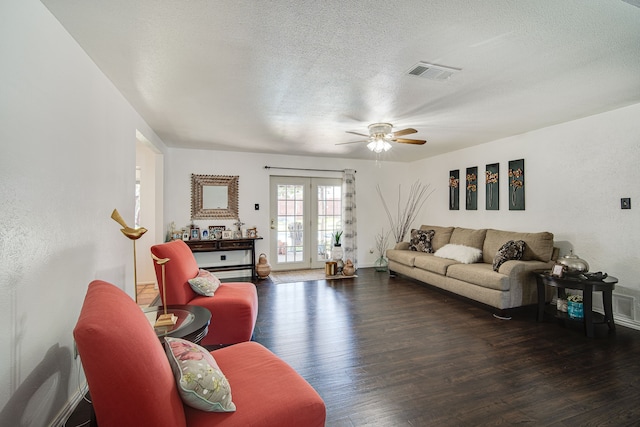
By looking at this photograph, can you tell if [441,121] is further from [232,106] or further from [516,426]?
[516,426]

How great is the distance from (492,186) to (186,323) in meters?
4.94

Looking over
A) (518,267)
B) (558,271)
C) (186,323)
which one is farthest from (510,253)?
(186,323)

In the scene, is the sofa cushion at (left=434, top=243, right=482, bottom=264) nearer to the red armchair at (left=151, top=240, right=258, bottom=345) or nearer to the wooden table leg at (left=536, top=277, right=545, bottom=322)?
the wooden table leg at (left=536, top=277, right=545, bottom=322)

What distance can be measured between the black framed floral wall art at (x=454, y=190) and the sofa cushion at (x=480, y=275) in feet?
4.86

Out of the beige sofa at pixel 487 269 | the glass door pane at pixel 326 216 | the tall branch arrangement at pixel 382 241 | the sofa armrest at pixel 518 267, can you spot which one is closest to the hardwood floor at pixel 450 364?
the beige sofa at pixel 487 269

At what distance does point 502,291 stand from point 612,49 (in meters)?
2.56

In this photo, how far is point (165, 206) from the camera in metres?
5.18

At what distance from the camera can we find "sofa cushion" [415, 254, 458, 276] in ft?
14.8

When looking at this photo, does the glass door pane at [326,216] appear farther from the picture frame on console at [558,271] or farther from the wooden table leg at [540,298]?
the picture frame on console at [558,271]

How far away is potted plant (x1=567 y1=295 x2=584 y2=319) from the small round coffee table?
382cm

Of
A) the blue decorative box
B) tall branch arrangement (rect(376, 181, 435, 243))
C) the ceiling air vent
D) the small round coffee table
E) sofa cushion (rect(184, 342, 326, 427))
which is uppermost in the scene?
the ceiling air vent

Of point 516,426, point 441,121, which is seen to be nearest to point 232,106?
point 441,121

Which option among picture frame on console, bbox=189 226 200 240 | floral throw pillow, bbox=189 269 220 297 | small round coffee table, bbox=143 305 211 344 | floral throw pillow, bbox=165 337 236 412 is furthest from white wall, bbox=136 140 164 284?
floral throw pillow, bbox=165 337 236 412

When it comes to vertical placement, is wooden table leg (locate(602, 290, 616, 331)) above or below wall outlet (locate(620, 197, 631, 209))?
below
